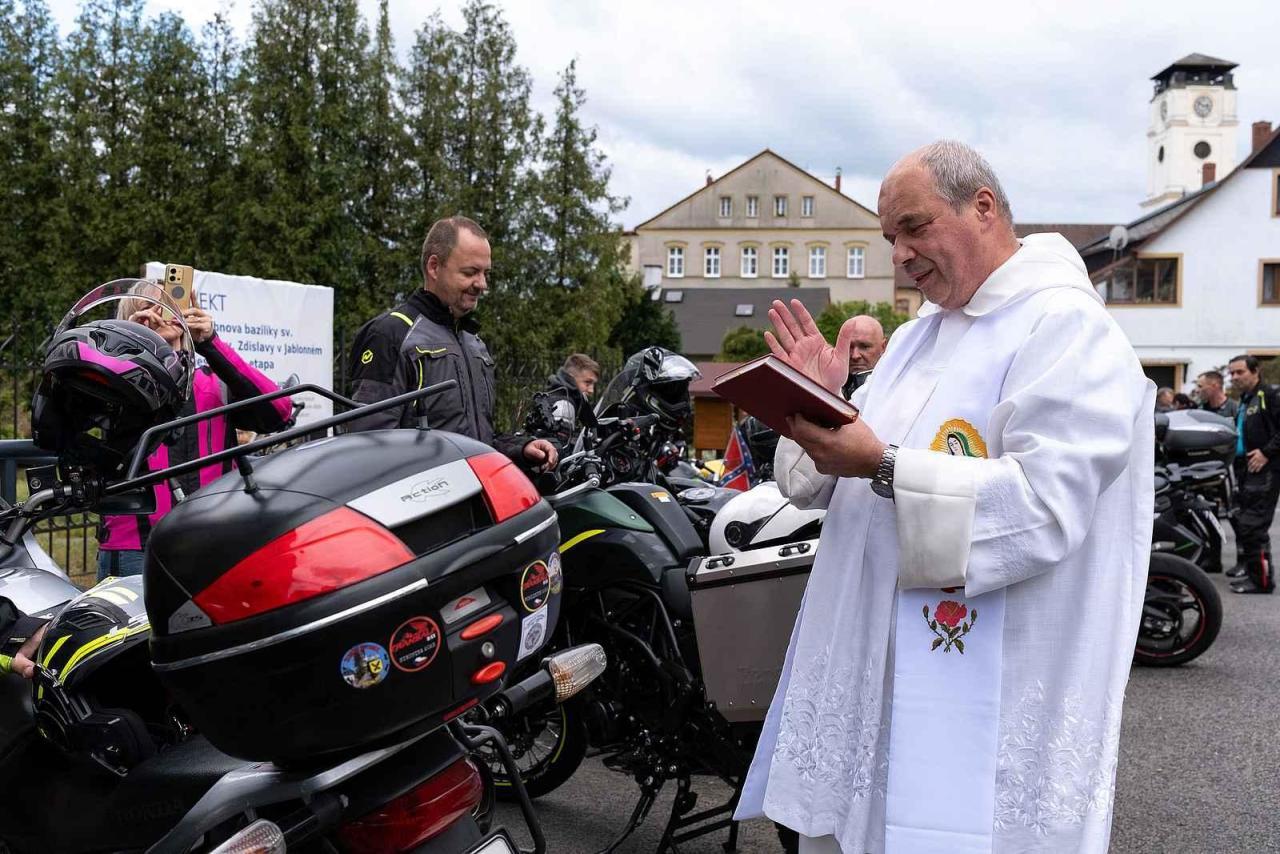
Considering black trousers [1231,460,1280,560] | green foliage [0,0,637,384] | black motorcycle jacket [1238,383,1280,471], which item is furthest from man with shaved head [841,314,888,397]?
green foliage [0,0,637,384]

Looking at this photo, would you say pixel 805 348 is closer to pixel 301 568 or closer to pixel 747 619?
pixel 747 619

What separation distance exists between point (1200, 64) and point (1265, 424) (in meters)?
90.5

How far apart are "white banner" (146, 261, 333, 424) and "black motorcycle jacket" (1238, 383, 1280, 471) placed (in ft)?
26.3

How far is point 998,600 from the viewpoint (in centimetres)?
197

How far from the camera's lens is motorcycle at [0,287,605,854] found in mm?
1580

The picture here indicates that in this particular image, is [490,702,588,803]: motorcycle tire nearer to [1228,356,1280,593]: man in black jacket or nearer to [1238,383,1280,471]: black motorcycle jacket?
[1228,356,1280,593]: man in black jacket

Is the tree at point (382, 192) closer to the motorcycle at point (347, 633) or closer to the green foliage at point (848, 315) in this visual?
the green foliage at point (848, 315)

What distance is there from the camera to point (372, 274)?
23344 millimetres

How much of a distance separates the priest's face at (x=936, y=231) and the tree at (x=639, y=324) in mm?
35602

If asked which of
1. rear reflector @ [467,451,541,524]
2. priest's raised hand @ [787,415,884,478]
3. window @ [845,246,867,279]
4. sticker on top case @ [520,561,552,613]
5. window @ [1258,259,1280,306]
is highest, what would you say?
window @ [845,246,867,279]

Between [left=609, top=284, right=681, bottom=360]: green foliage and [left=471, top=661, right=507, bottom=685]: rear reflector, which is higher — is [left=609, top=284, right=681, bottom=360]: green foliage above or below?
above

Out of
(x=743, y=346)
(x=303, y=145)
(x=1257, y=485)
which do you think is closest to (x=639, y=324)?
(x=743, y=346)

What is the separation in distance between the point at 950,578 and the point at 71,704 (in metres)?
1.59

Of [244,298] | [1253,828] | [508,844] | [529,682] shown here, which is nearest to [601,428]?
[529,682]
